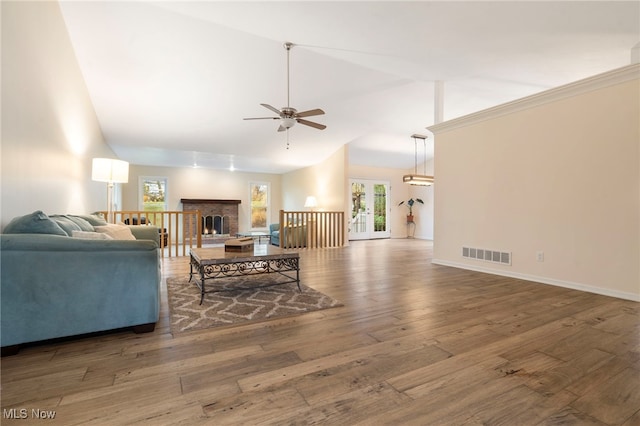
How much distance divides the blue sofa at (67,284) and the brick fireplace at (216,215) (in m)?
8.44

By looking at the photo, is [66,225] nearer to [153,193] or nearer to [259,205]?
[153,193]

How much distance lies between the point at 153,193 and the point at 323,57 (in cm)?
785

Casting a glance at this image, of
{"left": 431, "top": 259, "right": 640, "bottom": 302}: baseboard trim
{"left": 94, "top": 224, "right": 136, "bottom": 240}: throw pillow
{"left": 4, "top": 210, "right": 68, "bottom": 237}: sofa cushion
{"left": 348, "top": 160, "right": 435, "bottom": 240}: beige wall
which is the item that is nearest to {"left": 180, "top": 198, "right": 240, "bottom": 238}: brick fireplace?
{"left": 348, "top": 160, "right": 435, "bottom": 240}: beige wall

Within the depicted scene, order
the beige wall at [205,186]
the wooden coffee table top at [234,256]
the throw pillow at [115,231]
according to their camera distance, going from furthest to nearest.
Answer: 1. the beige wall at [205,186]
2. the throw pillow at [115,231]
3. the wooden coffee table top at [234,256]

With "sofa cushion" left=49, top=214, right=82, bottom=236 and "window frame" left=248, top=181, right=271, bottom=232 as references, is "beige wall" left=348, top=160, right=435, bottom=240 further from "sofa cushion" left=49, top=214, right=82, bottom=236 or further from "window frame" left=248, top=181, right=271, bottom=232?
"sofa cushion" left=49, top=214, right=82, bottom=236

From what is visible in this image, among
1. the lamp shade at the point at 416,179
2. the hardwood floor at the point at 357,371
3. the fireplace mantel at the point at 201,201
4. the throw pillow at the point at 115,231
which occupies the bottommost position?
the hardwood floor at the point at 357,371

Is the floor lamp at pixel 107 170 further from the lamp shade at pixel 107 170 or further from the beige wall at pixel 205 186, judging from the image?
the beige wall at pixel 205 186

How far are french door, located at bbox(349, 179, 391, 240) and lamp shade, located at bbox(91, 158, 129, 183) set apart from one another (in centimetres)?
678

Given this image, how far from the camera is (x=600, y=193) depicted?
324 cm

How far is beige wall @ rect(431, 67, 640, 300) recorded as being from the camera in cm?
308

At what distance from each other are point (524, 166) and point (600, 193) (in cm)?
86

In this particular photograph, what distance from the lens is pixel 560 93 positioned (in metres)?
3.53

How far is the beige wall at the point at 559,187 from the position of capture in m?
3.08

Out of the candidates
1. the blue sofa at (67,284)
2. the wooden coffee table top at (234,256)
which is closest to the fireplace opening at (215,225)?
the wooden coffee table top at (234,256)
